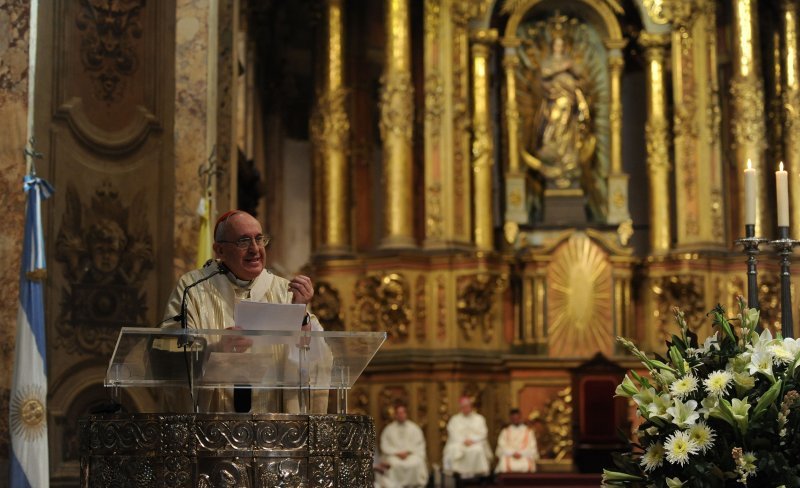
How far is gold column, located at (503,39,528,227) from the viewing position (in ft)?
65.2

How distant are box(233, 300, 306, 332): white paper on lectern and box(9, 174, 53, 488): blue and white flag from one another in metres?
3.29

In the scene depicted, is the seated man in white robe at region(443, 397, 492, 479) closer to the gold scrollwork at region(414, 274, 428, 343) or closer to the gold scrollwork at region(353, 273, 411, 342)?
the gold scrollwork at region(414, 274, 428, 343)

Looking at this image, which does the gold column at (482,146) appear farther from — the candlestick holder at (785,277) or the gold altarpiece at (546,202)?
the candlestick holder at (785,277)

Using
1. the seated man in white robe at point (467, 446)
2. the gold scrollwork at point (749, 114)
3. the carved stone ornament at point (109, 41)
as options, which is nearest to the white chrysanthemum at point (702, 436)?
the carved stone ornament at point (109, 41)

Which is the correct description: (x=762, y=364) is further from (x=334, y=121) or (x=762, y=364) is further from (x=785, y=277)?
(x=334, y=121)

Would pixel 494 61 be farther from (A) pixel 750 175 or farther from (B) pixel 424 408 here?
(A) pixel 750 175

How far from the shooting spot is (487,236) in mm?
19312

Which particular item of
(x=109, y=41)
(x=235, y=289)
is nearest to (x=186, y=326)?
(x=235, y=289)

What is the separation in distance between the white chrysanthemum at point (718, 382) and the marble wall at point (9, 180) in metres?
5.19

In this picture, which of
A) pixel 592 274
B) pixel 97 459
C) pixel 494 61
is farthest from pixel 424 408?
pixel 97 459

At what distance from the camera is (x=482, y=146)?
19375 millimetres

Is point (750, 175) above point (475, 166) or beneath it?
beneath

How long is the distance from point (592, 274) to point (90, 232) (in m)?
10.6

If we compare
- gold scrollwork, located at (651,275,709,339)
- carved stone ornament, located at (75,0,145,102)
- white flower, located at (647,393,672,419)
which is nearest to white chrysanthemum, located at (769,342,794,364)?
white flower, located at (647,393,672,419)
